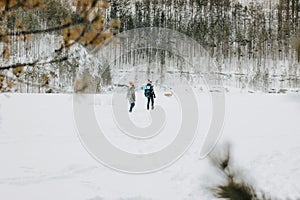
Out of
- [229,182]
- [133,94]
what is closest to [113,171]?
[229,182]

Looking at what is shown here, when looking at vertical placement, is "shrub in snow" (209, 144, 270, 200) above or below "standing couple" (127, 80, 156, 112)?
below

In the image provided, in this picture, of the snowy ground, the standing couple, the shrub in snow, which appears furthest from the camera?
the standing couple

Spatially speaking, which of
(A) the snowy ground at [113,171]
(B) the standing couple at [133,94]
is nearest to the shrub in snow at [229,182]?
(A) the snowy ground at [113,171]

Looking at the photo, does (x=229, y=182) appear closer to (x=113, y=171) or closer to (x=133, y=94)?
(x=113, y=171)

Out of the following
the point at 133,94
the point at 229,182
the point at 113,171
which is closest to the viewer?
the point at 229,182

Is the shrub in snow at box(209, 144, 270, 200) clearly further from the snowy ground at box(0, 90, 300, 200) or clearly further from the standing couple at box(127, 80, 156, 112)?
the standing couple at box(127, 80, 156, 112)

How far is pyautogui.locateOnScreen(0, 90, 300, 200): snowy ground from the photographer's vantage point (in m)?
4.70

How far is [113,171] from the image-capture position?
18.5 ft

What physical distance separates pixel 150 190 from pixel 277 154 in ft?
9.70

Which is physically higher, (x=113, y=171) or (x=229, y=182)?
(x=229, y=182)

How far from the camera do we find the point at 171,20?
57.5m

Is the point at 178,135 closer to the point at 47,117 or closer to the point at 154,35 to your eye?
the point at 47,117

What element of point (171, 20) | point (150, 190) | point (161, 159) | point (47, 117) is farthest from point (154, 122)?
point (171, 20)

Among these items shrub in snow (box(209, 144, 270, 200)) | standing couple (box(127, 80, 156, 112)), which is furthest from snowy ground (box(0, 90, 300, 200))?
standing couple (box(127, 80, 156, 112))
